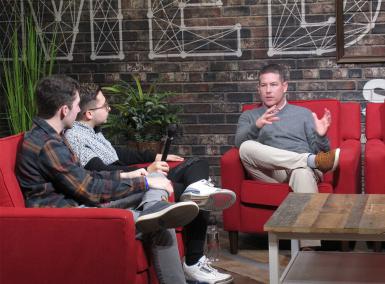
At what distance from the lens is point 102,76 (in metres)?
5.52

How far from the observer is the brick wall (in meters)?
5.16

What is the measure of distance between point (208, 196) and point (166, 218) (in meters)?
0.68

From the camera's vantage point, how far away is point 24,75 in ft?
17.8

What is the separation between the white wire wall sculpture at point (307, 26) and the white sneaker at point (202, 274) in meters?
2.00

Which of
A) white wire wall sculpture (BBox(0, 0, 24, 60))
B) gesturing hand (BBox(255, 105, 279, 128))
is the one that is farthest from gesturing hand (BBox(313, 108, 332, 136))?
white wire wall sculpture (BBox(0, 0, 24, 60))

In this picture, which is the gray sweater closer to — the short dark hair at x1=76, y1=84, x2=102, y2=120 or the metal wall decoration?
the metal wall decoration

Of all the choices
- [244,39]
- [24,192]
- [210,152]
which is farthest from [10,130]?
[24,192]

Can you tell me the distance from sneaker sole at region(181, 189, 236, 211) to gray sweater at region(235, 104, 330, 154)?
0.88 meters

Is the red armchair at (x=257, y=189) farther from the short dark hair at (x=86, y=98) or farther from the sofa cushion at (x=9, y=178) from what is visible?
the sofa cushion at (x=9, y=178)

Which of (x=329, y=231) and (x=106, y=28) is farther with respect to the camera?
(x=106, y=28)

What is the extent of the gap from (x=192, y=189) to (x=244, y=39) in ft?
6.08

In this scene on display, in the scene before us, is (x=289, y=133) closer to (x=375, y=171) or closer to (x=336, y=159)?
(x=336, y=159)

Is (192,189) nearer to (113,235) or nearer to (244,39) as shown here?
(113,235)

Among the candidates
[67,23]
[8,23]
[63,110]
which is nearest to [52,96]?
[63,110]
